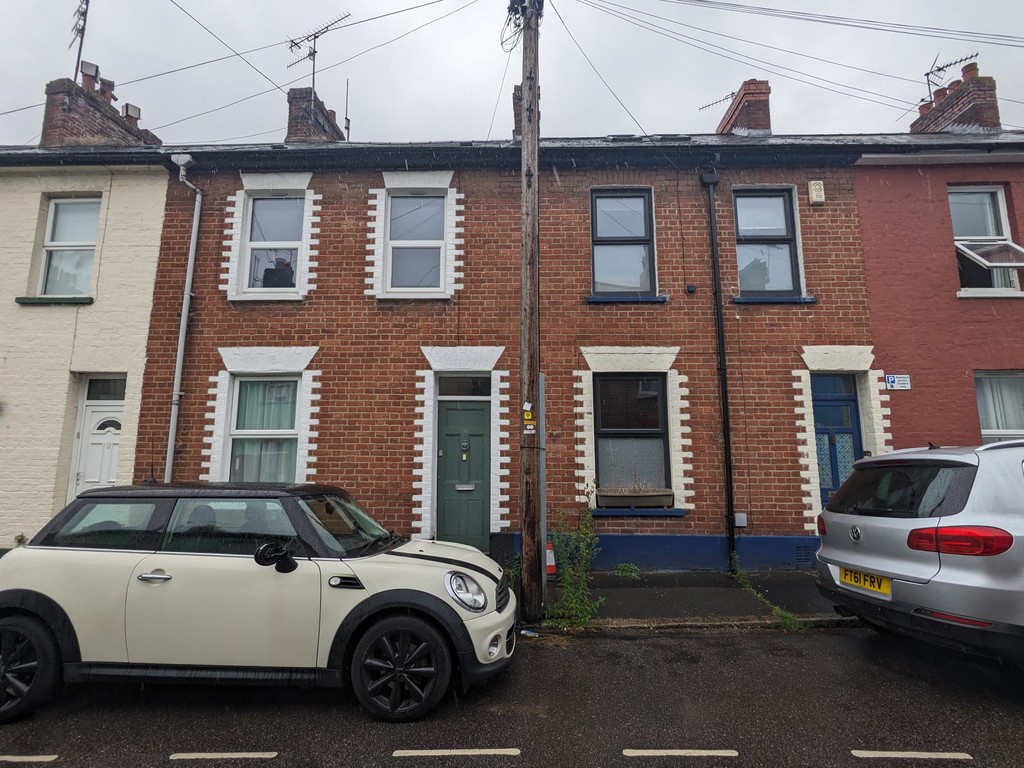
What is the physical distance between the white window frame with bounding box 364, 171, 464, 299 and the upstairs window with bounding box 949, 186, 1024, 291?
723cm

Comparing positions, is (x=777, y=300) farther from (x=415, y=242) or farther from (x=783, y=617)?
(x=415, y=242)

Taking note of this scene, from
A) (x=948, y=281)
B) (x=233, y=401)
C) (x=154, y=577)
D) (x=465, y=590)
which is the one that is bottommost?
(x=465, y=590)

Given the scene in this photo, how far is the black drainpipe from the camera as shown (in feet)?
23.6

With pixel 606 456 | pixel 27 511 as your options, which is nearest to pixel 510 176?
pixel 606 456

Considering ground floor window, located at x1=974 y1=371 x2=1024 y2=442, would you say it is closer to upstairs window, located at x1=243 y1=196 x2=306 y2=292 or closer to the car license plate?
the car license plate

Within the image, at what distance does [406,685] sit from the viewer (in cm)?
357

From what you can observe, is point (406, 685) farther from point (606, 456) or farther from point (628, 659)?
point (606, 456)

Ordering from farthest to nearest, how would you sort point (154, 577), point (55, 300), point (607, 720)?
point (55, 300), point (154, 577), point (607, 720)

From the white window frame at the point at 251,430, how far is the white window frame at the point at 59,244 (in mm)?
2636

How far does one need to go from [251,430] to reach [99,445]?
2235 millimetres

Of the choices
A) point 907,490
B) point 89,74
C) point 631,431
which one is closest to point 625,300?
point 631,431

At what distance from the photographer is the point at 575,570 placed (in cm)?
673

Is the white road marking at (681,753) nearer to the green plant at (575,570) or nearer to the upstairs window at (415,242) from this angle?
the green plant at (575,570)

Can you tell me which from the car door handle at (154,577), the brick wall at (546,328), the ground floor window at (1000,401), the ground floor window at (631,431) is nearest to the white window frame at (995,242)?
the ground floor window at (1000,401)
